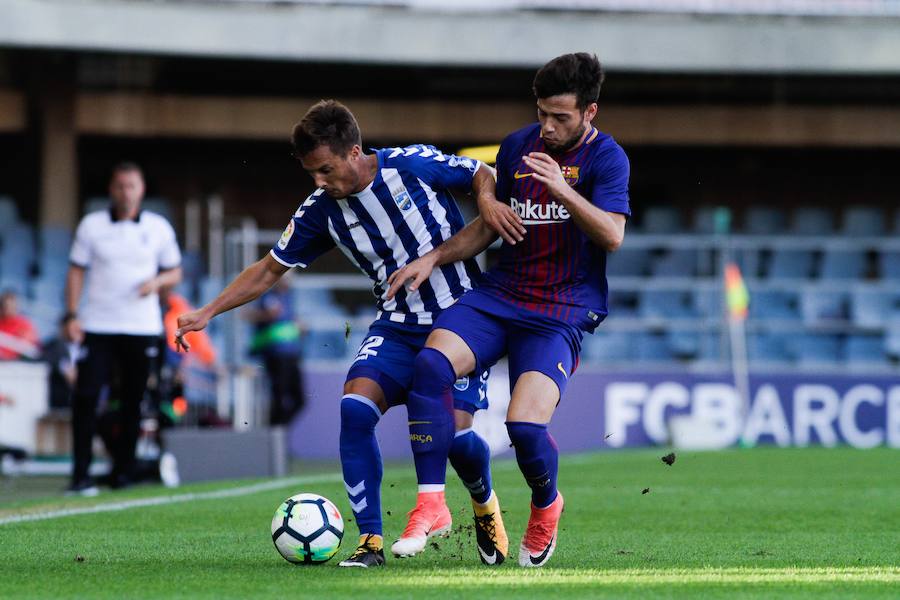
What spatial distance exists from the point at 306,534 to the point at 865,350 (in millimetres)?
14026

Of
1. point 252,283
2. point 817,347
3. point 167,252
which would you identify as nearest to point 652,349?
point 817,347

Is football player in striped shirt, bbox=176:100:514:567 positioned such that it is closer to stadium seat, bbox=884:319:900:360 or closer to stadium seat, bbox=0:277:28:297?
stadium seat, bbox=0:277:28:297

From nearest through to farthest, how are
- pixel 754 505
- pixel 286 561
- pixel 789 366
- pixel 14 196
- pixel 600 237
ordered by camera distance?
pixel 600 237 → pixel 286 561 → pixel 754 505 → pixel 789 366 → pixel 14 196

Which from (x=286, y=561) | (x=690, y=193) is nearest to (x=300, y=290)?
(x=690, y=193)

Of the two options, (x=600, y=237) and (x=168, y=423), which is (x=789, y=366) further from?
(x=600, y=237)

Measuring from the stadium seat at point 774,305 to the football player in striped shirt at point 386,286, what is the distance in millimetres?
13450

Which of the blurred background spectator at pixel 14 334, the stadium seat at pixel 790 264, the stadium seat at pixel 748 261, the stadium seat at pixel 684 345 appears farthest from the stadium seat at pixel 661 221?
the blurred background spectator at pixel 14 334

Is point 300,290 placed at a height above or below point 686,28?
below

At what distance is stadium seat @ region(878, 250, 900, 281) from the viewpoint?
1980 cm

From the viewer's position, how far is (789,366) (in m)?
18.1

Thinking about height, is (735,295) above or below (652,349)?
above

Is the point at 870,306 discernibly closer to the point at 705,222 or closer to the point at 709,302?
the point at 709,302

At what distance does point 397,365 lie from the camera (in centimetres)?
565

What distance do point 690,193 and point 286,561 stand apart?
17.4 metres
